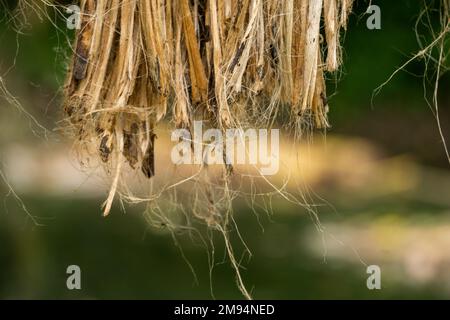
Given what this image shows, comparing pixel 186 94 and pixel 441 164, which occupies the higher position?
pixel 186 94

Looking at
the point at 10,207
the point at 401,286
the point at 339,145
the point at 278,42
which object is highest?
the point at 278,42

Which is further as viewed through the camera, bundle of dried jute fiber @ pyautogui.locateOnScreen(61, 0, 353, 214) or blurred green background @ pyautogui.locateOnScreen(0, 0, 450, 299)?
blurred green background @ pyautogui.locateOnScreen(0, 0, 450, 299)

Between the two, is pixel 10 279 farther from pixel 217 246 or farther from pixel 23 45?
pixel 23 45

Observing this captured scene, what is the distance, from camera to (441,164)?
3.15m

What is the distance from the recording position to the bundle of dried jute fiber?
135 centimetres

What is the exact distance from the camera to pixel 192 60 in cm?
136

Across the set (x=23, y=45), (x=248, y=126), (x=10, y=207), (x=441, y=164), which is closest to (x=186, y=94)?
(x=248, y=126)

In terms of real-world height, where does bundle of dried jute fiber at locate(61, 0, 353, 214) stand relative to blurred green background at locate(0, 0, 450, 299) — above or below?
above

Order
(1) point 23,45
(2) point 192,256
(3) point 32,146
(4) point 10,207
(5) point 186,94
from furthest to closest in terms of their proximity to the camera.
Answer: (2) point 192,256
(3) point 32,146
(4) point 10,207
(1) point 23,45
(5) point 186,94

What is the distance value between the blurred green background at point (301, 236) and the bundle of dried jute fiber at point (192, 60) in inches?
50.0

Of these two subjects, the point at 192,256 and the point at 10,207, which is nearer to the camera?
the point at 10,207

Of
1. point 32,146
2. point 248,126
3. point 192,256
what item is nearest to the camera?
point 248,126

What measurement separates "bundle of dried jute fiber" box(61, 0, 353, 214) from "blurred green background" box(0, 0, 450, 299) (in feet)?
4.17
